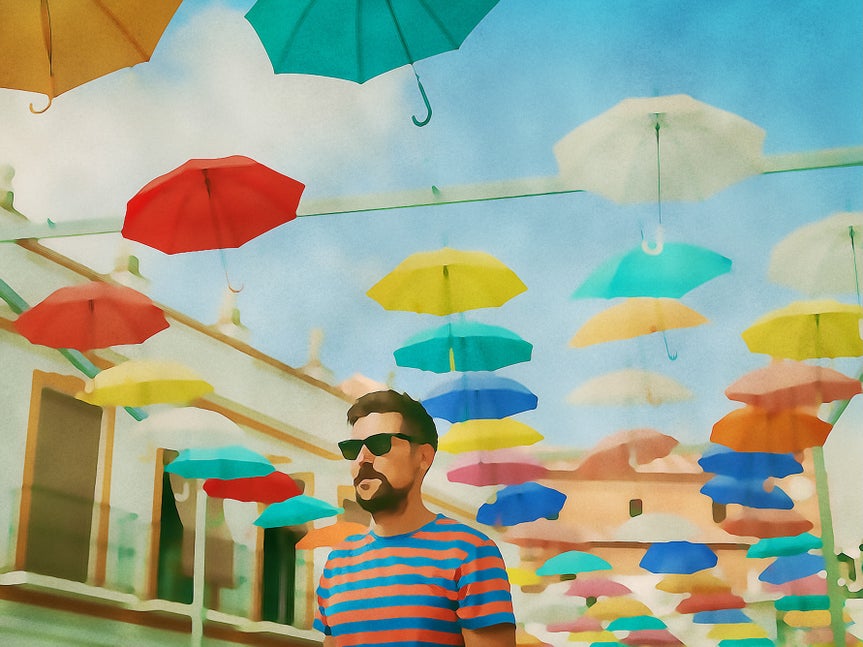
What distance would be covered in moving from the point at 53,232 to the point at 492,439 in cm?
258

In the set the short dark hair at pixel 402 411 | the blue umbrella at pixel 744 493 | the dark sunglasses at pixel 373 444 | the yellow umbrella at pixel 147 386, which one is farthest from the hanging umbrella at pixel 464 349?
the dark sunglasses at pixel 373 444

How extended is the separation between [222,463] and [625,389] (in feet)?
7.75

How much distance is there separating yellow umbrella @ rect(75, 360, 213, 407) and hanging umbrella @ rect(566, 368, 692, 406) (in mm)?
2172

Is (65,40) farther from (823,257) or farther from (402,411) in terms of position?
(823,257)

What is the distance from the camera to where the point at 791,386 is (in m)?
5.55

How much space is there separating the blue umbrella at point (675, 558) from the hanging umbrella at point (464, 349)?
328cm

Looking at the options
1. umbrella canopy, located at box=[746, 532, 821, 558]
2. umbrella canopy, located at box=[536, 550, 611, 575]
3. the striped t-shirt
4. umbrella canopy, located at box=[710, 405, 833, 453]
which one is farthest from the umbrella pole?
the striped t-shirt

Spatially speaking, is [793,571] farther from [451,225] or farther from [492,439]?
[451,225]

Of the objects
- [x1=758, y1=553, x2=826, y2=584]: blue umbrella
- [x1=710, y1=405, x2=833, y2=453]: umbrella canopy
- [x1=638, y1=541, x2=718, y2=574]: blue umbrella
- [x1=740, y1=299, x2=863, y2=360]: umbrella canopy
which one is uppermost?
[x1=740, y1=299, x2=863, y2=360]: umbrella canopy

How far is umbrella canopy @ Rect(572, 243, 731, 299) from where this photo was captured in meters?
4.79

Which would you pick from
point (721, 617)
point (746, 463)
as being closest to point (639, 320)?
point (746, 463)

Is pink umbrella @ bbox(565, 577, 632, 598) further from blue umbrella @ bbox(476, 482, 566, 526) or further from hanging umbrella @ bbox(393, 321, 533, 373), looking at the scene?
hanging umbrella @ bbox(393, 321, 533, 373)

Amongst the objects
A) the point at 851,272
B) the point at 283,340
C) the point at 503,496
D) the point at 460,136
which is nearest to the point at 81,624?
the point at 283,340

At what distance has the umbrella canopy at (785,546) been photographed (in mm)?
8430
